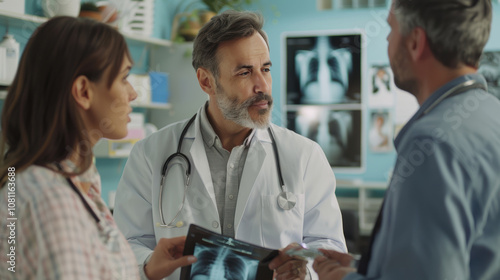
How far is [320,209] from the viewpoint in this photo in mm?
1577

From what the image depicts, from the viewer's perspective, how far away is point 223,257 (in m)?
1.27

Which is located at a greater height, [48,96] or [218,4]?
[218,4]

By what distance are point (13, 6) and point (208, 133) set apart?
1.53 metres

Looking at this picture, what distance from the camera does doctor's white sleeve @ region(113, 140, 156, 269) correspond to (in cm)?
155

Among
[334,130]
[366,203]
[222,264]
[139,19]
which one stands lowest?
[366,203]

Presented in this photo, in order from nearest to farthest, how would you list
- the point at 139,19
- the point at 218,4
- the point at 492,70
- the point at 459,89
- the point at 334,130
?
the point at 459,89
the point at 139,19
the point at 218,4
the point at 492,70
the point at 334,130

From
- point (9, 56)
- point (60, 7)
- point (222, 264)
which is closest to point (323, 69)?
point (60, 7)

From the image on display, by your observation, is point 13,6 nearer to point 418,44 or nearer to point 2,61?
point 2,61

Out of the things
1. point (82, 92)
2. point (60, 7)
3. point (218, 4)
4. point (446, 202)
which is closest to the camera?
point (446, 202)

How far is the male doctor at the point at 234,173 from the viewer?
1.52 m

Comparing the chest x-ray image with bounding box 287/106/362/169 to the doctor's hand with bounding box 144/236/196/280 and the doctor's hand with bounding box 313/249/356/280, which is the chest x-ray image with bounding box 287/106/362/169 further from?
the doctor's hand with bounding box 313/249/356/280

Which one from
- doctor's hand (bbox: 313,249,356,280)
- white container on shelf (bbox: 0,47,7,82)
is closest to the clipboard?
doctor's hand (bbox: 313,249,356,280)

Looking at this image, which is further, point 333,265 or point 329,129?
point 329,129

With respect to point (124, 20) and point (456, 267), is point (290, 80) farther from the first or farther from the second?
point (456, 267)
